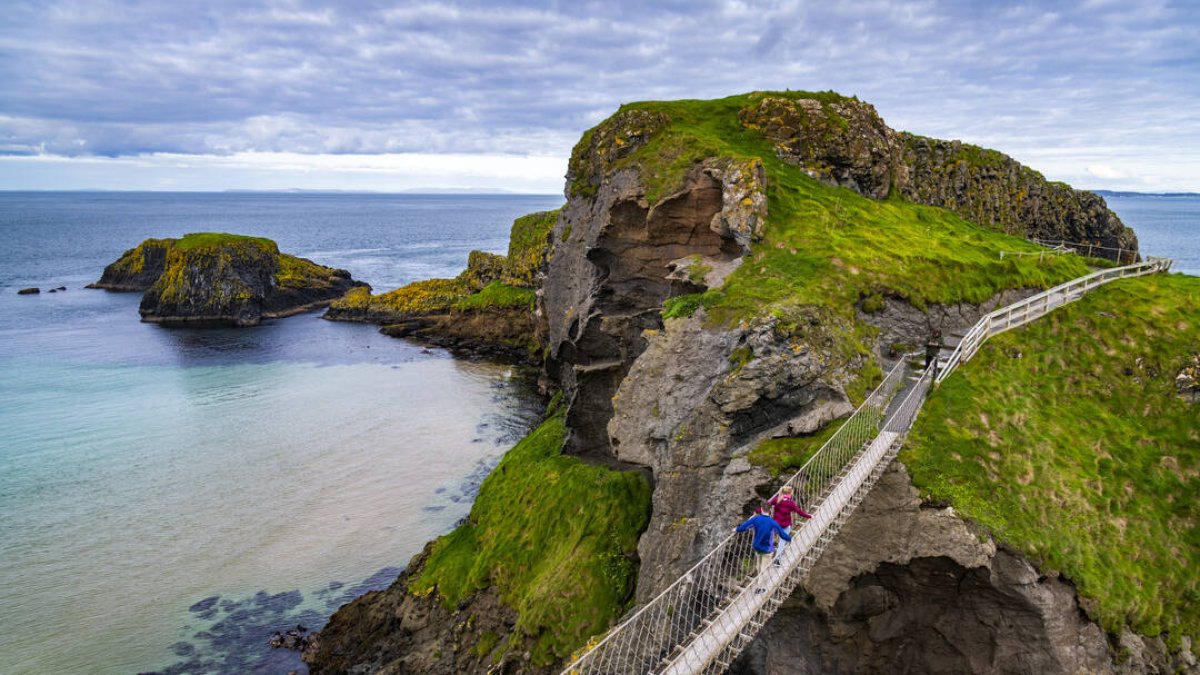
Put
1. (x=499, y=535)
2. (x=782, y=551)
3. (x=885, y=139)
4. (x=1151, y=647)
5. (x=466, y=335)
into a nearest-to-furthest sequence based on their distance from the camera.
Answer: (x=782, y=551), (x=1151, y=647), (x=499, y=535), (x=885, y=139), (x=466, y=335)

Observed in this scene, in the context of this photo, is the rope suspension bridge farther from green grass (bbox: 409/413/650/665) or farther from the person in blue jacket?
green grass (bbox: 409/413/650/665)

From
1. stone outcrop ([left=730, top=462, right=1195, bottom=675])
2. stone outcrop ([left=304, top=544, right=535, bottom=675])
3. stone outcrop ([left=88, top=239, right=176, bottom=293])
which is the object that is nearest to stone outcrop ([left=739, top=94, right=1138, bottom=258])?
stone outcrop ([left=730, top=462, right=1195, bottom=675])

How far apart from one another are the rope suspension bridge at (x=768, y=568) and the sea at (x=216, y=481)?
60.6 feet

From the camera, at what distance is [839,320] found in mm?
21875

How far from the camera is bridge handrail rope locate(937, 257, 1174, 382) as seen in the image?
2086 centimetres

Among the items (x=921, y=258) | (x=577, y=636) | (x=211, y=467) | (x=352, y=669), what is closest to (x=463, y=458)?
(x=211, y=467)

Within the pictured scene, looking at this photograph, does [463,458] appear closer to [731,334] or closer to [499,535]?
[499,535]

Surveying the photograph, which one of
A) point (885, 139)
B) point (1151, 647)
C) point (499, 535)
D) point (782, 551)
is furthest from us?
point (885, 139)

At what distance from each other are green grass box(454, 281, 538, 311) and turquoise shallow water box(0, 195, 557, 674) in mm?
9265

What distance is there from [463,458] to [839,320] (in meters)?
30.0

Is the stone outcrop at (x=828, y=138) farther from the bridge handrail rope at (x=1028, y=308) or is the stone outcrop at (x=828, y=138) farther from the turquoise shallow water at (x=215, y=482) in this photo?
the turquoise shallow water at (x=215, y=482)

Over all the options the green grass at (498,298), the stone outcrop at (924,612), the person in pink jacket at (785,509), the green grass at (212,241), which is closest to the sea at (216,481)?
the green grass at (498,298)

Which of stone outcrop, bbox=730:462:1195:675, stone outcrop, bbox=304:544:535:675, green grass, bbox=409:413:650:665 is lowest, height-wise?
stone outcrop, bbox=304:544:535:675

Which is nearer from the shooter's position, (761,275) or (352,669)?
(761,275)
